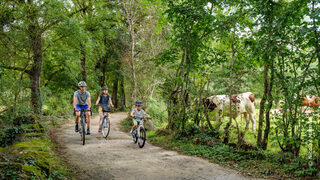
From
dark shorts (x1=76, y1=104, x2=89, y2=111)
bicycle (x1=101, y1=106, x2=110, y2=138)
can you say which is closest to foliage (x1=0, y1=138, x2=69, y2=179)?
dark shorts (x1=76, y1=104, x2=89, y2=111)

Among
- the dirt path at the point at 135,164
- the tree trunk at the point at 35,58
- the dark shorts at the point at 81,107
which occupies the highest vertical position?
the tree trunk at the point at 35,58

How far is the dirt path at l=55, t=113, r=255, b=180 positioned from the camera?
546 centimetres

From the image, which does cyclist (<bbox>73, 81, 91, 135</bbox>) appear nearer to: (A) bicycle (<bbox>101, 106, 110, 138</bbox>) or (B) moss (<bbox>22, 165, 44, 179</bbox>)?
(A) bicycle (<bbox>101, 106, 110, 138</bbox>)

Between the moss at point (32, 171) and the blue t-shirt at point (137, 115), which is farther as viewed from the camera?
the blue t-shirt at point (137, 115)

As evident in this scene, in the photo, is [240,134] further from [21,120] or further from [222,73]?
[21,120]

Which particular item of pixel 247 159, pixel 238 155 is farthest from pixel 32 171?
pixel 247 159

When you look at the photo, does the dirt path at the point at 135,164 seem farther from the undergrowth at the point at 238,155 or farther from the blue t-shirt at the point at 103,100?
the blue t-shirt at the point at 103,100

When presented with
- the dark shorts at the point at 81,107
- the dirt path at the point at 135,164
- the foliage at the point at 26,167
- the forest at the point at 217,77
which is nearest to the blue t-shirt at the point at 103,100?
the dark shorts at the point at 81,107

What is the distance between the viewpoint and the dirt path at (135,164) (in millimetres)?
5461

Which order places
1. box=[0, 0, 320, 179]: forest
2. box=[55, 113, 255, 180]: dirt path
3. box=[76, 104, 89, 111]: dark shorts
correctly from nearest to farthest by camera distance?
box=[55, 113, 255, 180]: dirt path < box=[0, 0, 320, 179]: forest < box=[76, 104, 89, 111]: dark shorts

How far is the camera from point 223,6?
8953mm

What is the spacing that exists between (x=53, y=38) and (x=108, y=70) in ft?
51.1

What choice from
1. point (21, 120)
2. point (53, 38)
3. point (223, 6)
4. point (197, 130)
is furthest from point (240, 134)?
point (53, 38)

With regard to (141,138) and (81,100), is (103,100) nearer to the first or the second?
(81,100)
